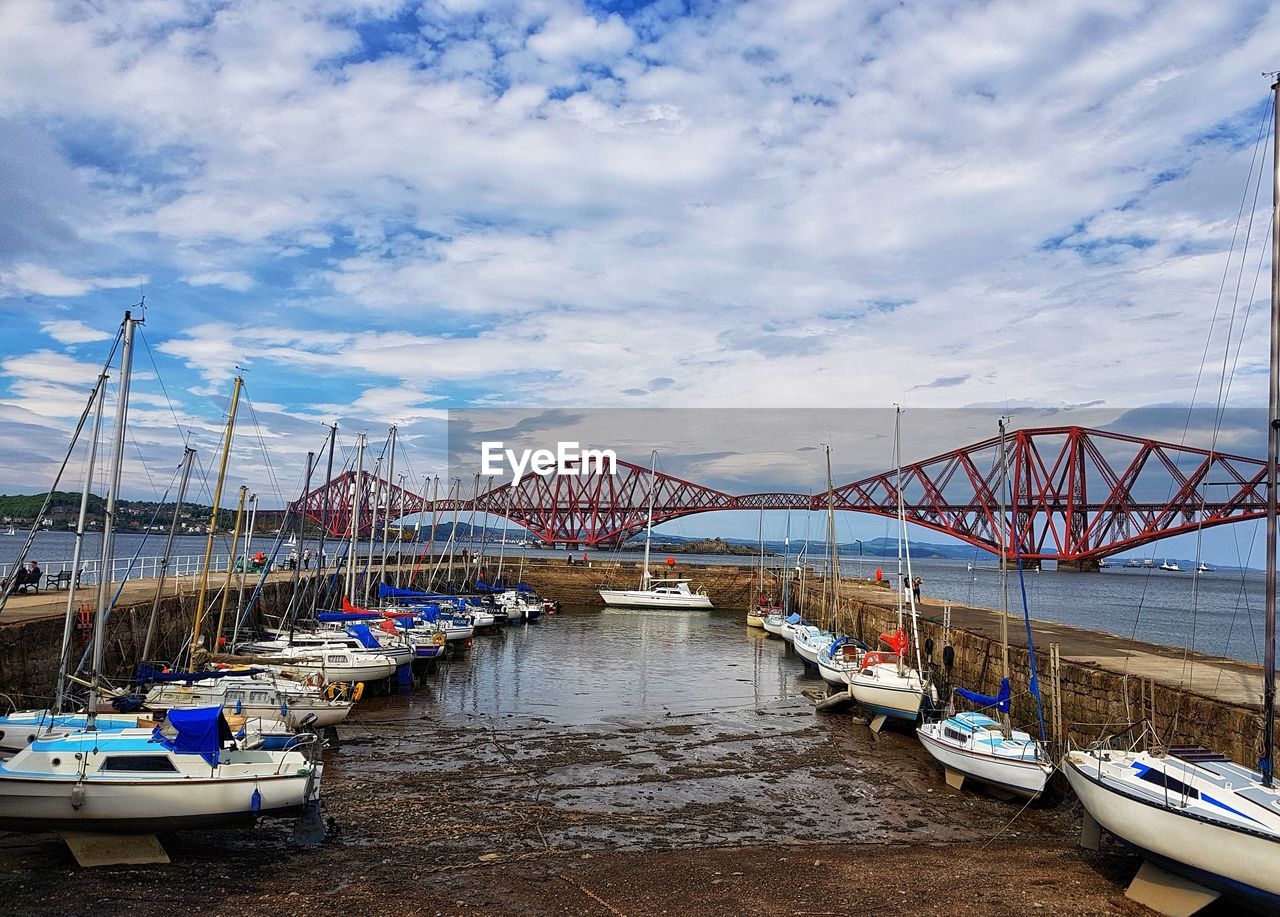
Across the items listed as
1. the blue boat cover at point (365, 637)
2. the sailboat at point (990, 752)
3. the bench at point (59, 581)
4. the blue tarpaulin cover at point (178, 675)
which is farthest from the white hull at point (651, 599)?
the sailboat at point (990, 752)

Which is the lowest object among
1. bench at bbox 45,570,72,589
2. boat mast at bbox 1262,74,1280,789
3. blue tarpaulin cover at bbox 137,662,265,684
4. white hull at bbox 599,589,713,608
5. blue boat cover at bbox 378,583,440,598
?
white hull at bbox 599,589,713,608

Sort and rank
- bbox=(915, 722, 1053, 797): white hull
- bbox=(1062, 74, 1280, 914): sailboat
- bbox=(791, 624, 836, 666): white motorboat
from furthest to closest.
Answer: bbox=(791, 624, 836, 666): white motorboat → bbox=(915, 722, 1053, 797): white hull → bbox=(1062, 74, 1280, 914): sailboat

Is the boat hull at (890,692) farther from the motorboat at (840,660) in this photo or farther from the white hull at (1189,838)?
the white hull at (1189,838)

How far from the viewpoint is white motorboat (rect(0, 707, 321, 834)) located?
11.3 m

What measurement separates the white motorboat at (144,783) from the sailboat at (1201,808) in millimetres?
11773

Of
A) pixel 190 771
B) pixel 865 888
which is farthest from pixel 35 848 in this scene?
pixel 865 888

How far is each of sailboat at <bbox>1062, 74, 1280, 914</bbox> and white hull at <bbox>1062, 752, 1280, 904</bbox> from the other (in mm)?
11

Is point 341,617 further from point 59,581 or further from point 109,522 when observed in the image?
point 109,522

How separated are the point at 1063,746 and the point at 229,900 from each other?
619 inches

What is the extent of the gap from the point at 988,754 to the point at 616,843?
7.68 meters

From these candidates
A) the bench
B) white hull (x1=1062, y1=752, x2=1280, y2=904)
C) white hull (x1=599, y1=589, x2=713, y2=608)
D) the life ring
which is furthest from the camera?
white hull (x1=599, y1=589, x2=713, y2=608)

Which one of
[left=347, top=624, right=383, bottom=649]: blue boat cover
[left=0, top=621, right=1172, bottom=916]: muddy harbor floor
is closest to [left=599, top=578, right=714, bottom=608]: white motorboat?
[left=347, top=624, right=383, bottom=649]: blue boat cover

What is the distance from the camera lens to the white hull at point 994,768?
50.2 feet

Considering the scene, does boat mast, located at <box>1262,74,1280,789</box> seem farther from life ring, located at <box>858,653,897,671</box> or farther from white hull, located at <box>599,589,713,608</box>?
white hull, located at <box>599,589,713,608</box>
